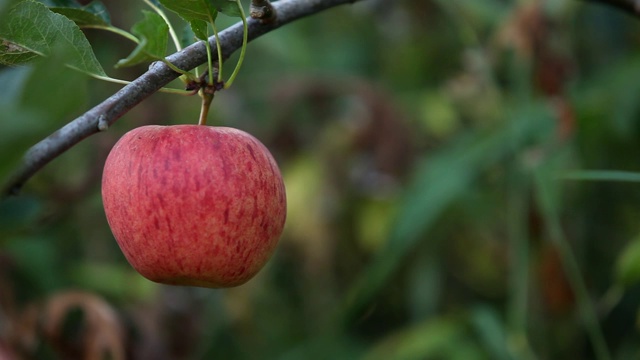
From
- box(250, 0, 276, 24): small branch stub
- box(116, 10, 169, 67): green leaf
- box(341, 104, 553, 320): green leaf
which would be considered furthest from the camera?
box(341, 104, 553, 320): green leaf

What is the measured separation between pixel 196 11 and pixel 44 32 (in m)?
0.08

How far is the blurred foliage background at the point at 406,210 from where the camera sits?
39.8 inches

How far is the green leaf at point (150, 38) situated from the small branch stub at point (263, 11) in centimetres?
9

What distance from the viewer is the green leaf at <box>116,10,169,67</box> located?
0.39 meters

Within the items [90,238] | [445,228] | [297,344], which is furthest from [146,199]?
[90,238]

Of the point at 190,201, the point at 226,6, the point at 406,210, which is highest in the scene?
the point at 226,6

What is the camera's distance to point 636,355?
0.96 m

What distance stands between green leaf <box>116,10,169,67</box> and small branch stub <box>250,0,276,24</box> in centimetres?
9

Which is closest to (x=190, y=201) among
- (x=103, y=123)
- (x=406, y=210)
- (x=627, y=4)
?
(x=103, y=123)

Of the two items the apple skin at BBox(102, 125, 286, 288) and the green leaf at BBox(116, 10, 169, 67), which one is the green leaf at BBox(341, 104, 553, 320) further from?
the green leaf at BBox(116, 10, 169, 67)

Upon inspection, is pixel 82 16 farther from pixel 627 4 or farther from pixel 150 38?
pixel 627 4

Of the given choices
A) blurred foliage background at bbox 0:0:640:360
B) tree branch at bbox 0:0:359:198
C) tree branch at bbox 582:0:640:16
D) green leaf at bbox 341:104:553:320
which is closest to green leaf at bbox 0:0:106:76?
tree branch at bbox 0:0:359:198

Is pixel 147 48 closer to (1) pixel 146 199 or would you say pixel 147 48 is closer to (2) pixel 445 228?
(1) pixel 146 199

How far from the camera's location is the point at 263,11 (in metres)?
0.51
